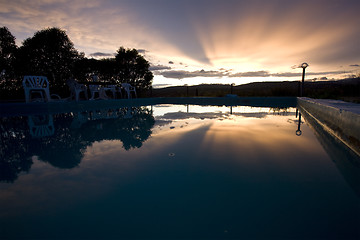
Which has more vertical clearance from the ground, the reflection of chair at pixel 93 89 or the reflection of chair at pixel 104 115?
the reflection of chair at pixel 93 89

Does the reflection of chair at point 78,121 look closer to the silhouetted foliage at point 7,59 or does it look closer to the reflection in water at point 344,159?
the reflection in water at point 344,159

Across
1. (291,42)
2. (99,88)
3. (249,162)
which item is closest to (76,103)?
(99,88)

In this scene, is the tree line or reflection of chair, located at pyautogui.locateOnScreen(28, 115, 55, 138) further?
the tree line

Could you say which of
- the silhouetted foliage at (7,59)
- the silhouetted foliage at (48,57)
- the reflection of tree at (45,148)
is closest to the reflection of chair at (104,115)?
the reflection of tree at (45,148)

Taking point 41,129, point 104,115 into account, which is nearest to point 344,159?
point 41,129

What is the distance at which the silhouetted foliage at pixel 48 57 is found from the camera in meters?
12.6

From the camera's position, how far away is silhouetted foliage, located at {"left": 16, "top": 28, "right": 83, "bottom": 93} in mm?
12562

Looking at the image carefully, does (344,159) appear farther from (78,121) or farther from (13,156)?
Result: (78,121)

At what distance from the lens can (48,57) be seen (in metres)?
13.0

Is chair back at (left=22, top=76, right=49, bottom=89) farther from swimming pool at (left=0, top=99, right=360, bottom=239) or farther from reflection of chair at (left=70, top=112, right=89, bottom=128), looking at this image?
swimming pool at (left=0, top=99, right=360, bottom=239)

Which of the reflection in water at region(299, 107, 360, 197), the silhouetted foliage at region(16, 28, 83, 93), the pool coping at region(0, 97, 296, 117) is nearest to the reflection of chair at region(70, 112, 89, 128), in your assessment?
the pool coping at region(0, 97, 296, 117)

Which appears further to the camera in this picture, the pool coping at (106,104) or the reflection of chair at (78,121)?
the pool coping at (106,104)

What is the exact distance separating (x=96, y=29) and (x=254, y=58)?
10.9 m

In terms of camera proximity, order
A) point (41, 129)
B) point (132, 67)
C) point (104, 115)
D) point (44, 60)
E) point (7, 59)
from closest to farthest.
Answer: point (41, 129), point (104, 115), point (7, 59), point (44, 60), point (132, 67)
